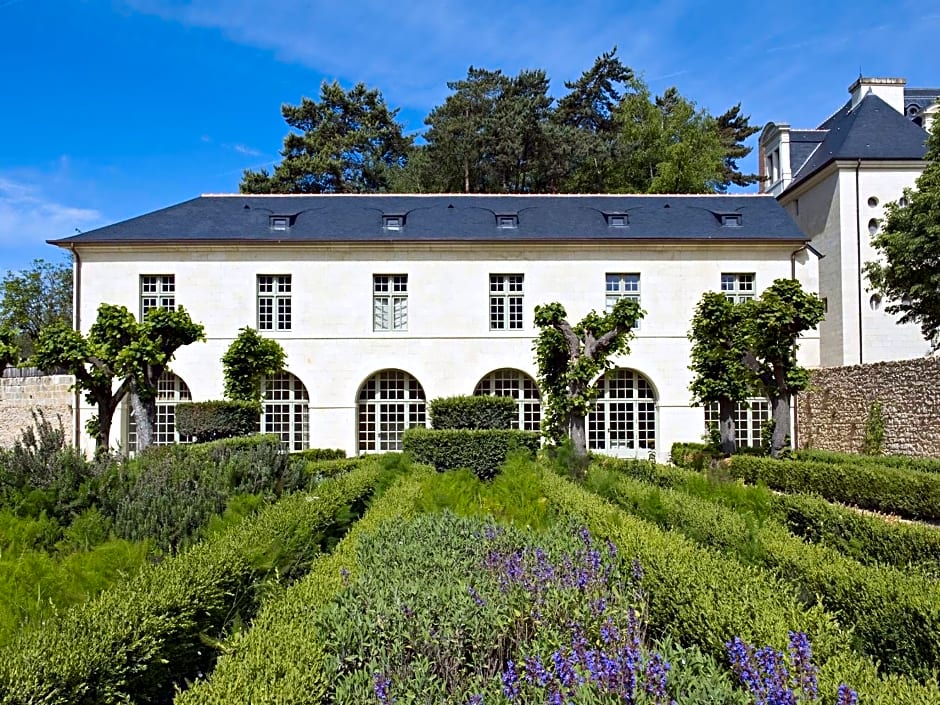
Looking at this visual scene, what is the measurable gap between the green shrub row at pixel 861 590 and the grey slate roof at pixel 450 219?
1499cm

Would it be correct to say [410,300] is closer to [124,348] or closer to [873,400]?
[124,348]

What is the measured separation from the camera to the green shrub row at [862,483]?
9.80 metres

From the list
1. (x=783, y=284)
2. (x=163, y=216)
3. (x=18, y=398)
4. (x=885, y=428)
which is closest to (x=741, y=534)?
(x=783, y=284)

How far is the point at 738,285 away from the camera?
65.6 feet

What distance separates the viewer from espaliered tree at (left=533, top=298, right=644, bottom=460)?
45.5ft

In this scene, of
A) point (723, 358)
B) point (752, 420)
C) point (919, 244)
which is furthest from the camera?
point (752, 420)

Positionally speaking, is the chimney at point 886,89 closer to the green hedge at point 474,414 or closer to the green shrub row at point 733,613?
the green hedge at point 474,414

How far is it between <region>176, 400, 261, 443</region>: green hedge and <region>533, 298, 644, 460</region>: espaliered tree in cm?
731

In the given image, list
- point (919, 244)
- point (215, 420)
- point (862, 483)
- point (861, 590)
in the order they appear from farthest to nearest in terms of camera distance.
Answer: point (919, 244), point (215, 420), point (862, 483), point (861, 590)

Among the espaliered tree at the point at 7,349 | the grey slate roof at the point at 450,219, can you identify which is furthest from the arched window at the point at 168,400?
the grey slate roof at the point at 450,219

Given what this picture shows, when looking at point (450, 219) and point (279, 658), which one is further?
point (450, 219)

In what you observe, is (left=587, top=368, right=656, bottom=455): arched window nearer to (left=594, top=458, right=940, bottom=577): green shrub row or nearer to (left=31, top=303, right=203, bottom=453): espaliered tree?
(left=594, top=458, right=940, bottom=577): green shrub row

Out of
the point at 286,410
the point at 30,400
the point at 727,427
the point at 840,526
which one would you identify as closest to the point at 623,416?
the point at 727,427

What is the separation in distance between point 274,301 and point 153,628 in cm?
1741
